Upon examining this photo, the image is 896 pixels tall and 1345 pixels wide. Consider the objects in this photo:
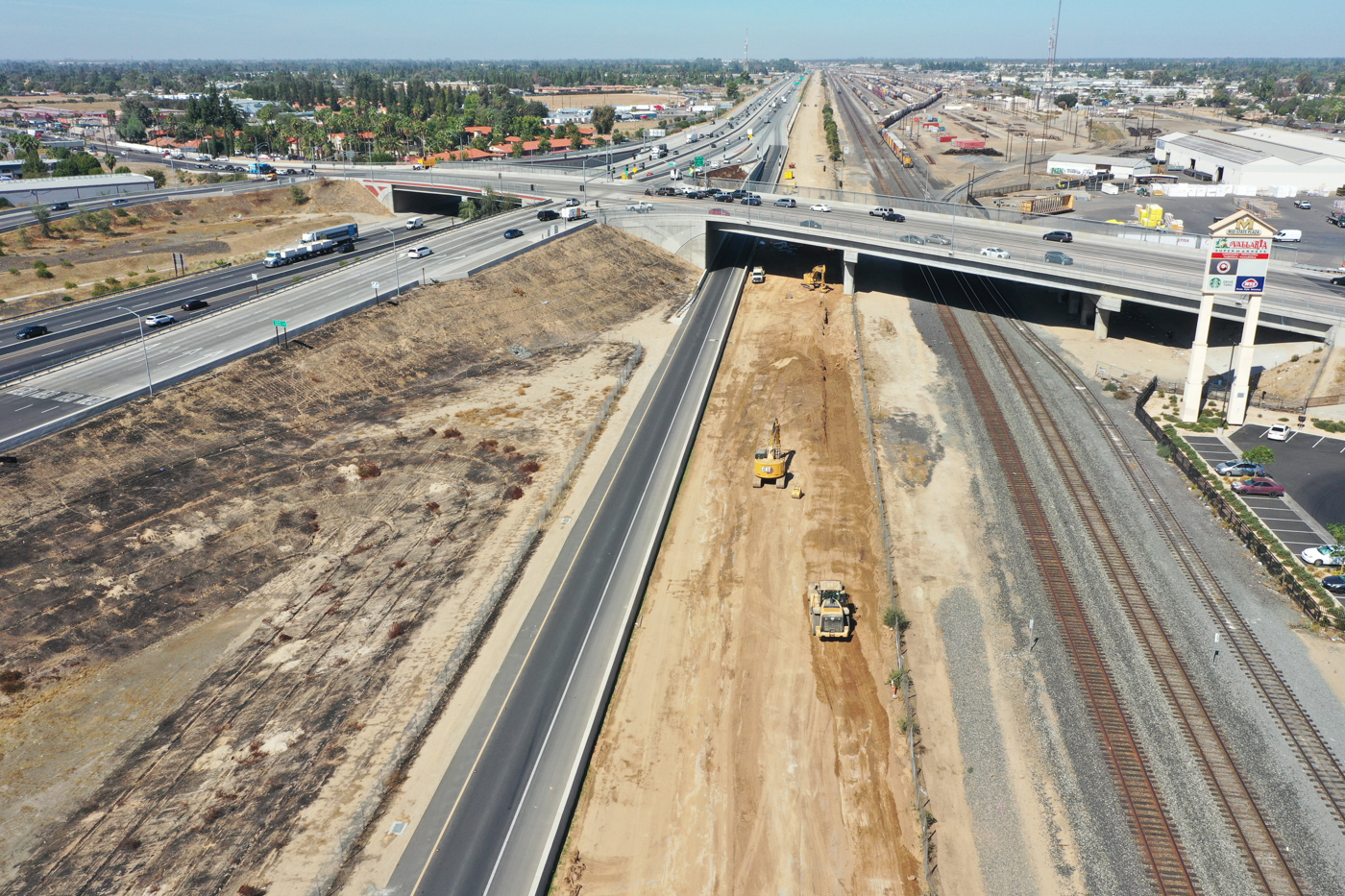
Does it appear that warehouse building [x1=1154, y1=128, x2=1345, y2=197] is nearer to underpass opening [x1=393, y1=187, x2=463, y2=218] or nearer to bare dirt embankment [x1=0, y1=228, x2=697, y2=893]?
underpass opening [x1=393, y1=187, x2=463, y2=218]

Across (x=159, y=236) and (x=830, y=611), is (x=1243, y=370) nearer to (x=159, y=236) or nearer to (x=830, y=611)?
(x=830, y=611)

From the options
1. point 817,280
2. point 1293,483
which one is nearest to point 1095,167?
point 817,280

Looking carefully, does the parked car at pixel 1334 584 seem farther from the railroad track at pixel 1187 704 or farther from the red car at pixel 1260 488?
the red car at pixel 1260 488

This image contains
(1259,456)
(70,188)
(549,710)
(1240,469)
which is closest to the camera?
(549,710)

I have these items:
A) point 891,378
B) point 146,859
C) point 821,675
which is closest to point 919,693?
point 821,675

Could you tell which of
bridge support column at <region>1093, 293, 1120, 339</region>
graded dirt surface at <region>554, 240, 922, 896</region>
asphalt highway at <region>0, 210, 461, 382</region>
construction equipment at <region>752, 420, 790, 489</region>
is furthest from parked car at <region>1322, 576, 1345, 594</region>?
asphalt highway at <region>0, 210, 461, 382</region>

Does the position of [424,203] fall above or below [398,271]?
above
